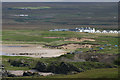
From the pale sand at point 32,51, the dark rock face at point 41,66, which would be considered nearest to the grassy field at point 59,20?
the pale sand at point 32,51

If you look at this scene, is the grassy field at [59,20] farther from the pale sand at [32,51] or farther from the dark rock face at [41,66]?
the dark rock face at [41,66]

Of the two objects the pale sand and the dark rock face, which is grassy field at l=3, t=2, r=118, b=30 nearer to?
the pale sand

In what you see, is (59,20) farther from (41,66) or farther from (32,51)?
(41,66)

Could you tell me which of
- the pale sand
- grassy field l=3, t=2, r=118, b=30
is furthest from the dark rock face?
grassy field l=3, t=2, r=118, b=30

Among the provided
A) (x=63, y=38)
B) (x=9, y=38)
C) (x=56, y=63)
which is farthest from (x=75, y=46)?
(x=56, y=63)

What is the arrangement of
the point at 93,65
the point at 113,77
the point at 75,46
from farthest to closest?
the point at 75,46 < the point at 93,65 < the point at 113,77

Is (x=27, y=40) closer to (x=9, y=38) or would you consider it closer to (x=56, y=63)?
(x=9, y=38)

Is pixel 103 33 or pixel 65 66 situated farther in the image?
pixel 103 33

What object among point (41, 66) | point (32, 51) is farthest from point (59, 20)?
point (41, 66)
